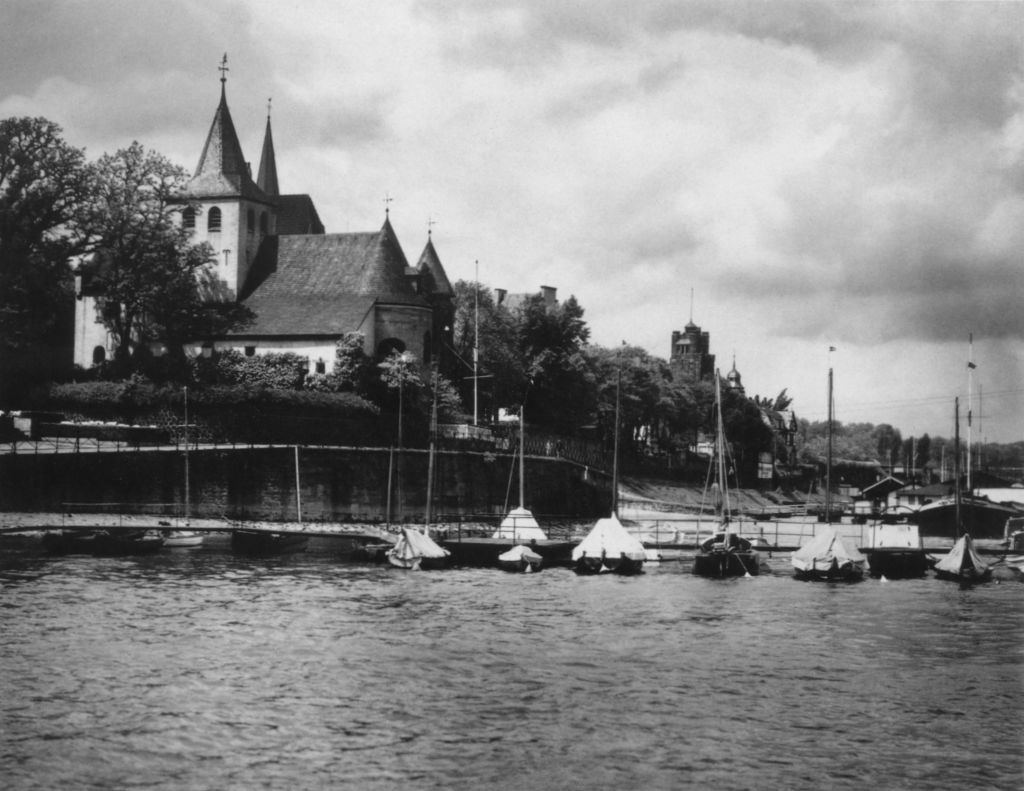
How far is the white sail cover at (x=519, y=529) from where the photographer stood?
6962 centimetres

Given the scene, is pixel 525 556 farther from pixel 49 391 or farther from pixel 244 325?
pixel 244 325

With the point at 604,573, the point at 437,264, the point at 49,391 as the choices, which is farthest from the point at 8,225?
the point at 437,264

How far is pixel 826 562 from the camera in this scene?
6372 centimetres

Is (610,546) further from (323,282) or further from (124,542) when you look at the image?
(323,282)

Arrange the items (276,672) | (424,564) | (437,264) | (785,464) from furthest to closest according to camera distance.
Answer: (785,464) < (437,264) < (424,564) < (276,672)

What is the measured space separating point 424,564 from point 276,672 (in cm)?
2654

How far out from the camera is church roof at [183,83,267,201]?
105 meters

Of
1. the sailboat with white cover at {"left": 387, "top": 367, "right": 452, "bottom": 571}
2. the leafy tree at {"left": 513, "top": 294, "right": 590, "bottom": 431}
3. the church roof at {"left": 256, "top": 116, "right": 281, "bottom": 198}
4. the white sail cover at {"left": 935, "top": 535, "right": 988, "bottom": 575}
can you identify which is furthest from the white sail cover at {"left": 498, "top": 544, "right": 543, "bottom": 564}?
the church roof at {"left": 256, "top": 116, "right": 281, "bottom": 198}

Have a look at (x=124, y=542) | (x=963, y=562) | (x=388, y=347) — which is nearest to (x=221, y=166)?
(x=388, y=347)

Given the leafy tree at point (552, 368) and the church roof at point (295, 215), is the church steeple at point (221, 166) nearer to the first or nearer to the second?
the church roof at point (295, 215)

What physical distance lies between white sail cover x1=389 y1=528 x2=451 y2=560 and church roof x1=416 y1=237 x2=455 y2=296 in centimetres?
5112

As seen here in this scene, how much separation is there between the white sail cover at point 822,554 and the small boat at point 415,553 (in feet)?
54.6

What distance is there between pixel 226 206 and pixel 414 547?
4952cm

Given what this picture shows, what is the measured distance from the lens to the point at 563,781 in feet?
90.2
